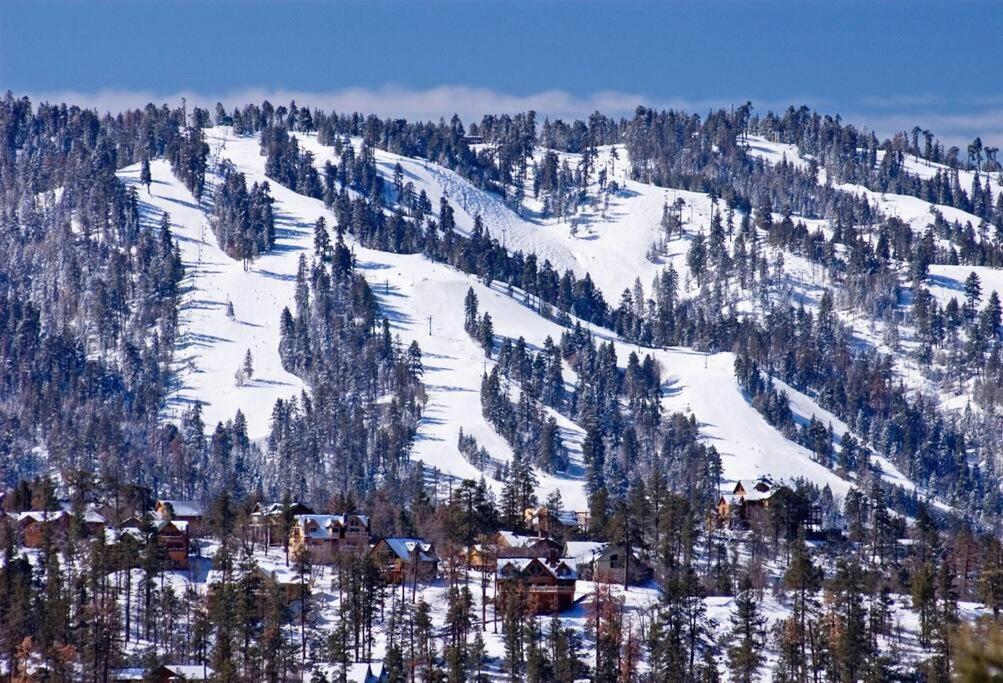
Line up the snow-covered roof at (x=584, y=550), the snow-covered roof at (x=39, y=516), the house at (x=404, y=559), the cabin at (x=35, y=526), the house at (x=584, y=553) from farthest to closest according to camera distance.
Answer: the snow-covered roof at (x=39, y=516) < the snow-covered roof at (x=584, y=550) < the house at (x=584, y=553) < the cabin at (x=35, y=526) < the house at (x=404, y=559)

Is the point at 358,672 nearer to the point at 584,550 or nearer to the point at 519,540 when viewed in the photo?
the point at 519,540

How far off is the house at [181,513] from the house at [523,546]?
24297 millimetres

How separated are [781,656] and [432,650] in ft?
66.3

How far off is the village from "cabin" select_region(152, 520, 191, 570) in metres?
0.09

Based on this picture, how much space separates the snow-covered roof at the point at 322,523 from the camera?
117188mm

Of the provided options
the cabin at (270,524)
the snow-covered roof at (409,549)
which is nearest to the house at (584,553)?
the snow-covered roof at (409,549)

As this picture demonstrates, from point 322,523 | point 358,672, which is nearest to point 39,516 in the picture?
point 322,523

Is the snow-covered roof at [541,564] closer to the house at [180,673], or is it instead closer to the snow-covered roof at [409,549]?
the snow-covered roof at [409,549]

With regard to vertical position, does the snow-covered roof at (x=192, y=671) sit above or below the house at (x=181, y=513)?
below

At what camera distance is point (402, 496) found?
158875mm

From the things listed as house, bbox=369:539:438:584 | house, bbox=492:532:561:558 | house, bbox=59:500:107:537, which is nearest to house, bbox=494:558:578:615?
house, bbox=492:532:561:558

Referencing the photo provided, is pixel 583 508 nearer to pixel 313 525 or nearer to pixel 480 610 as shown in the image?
pixel 313 525

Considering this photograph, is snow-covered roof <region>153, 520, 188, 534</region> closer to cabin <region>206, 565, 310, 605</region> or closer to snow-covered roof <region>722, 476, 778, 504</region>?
cabin <region>206, 565, 310, 605</region>

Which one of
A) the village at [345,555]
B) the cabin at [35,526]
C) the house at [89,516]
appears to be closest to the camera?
the village at [345,555]
